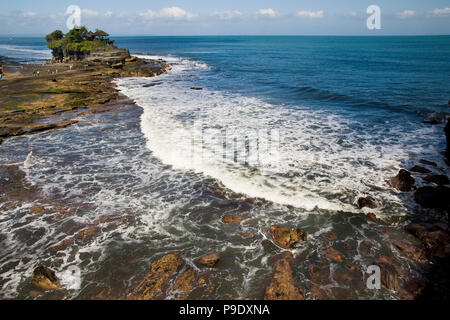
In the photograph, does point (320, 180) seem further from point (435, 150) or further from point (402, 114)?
point (402, 114)

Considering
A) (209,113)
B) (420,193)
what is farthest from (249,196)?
(209,113)

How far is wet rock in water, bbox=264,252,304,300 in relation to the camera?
6.51 meters

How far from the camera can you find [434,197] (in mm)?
10094

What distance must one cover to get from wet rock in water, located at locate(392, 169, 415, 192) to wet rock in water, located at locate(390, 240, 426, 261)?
357 centimetres

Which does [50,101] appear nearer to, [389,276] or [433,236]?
[389,276]

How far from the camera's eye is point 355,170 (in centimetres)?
1292

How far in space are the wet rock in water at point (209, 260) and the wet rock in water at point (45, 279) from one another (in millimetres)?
3765

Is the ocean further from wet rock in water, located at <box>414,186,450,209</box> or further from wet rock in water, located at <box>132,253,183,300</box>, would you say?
wet rock in water, located at <box>414,186,450,209</box>

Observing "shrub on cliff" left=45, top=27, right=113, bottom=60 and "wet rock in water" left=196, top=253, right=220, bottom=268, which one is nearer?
"wet rock in water" left=196, top=253, right=220, bottom=268

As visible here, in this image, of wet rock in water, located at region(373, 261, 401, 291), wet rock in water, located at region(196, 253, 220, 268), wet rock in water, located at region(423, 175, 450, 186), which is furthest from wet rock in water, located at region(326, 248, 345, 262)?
wet rock in water, located at region(423, 175, 450, 186)

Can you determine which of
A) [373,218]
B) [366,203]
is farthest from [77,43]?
[373,218]
